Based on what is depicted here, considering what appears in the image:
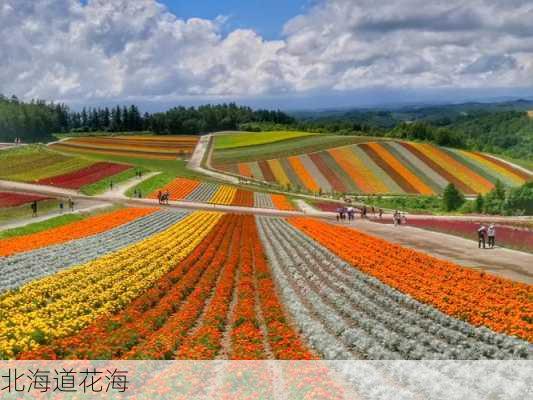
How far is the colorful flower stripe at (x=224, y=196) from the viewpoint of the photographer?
239 ft

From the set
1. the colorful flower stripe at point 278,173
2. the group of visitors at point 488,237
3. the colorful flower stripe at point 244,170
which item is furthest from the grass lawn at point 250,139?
the group of visitors at point 488,237

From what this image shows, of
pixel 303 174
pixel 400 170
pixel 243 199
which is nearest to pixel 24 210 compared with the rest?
pixel 243 199

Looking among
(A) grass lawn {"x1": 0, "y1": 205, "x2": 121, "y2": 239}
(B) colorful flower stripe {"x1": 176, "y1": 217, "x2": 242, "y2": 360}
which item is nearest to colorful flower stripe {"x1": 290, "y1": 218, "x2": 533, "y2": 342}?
(B) colorful flower stripe {"x1": 176, "y1": 217, "x2": 242, "y2": 360}

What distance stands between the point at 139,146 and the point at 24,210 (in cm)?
10460

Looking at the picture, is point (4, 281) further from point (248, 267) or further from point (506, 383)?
point (506, 383)

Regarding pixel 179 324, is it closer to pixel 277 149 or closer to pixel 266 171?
pixel 266 171

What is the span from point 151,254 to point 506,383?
853 inches

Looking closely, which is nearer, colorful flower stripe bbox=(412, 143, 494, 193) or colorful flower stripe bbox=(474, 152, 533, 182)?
colorful flower stripe bbox=(412, 143, 494, 193)

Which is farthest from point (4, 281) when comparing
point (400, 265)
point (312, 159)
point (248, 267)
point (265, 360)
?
point (312, 159)

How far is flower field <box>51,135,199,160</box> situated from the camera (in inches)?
5728

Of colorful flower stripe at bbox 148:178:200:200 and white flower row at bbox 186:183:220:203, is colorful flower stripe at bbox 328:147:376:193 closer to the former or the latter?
white flower row at bbox 186:183:220:203

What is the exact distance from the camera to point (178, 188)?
270ft

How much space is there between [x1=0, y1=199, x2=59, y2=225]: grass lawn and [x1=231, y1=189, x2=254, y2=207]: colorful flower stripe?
2065 cm

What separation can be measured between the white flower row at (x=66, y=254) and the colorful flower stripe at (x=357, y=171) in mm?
61501
